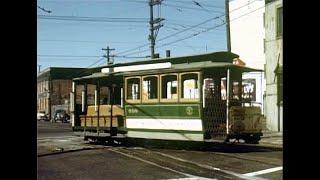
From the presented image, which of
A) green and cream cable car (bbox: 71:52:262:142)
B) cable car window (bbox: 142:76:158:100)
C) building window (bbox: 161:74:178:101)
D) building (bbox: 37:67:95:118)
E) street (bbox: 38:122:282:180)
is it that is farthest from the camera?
building (bbox: 37:67:95:118)

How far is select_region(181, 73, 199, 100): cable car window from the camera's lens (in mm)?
16484

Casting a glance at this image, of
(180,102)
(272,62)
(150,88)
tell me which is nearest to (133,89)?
(150,88)

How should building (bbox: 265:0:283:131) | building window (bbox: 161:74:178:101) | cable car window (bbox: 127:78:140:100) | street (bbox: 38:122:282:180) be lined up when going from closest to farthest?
street (bbox: 38:122:282:180)
building window (bbox: 161:74:178:101)
cable car window (bbox: 127:78:140:100)
building (bbox: 265:0:283:131)

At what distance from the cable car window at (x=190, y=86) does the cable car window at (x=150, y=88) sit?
1.26 metres

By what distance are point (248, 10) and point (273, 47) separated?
18175 mm

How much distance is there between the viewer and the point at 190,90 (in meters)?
16.7

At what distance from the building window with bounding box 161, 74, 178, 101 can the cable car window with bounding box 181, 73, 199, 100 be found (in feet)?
0.97

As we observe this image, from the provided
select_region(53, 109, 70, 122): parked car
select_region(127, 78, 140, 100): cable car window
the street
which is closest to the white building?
select_region(127, 78, 140, 100): cable car window

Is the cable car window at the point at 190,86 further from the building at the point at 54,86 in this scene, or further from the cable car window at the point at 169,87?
the building at the point at 54,86

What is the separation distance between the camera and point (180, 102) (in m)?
16.7

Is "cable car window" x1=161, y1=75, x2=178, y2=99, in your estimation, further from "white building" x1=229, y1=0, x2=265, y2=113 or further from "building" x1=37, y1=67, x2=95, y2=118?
"building" x1=37, y1=67, x2=95, y2=118

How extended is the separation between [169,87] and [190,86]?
3.18 feet

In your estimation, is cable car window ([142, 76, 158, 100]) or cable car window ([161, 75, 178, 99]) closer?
cable car window ([161, 75, 178, 99])
